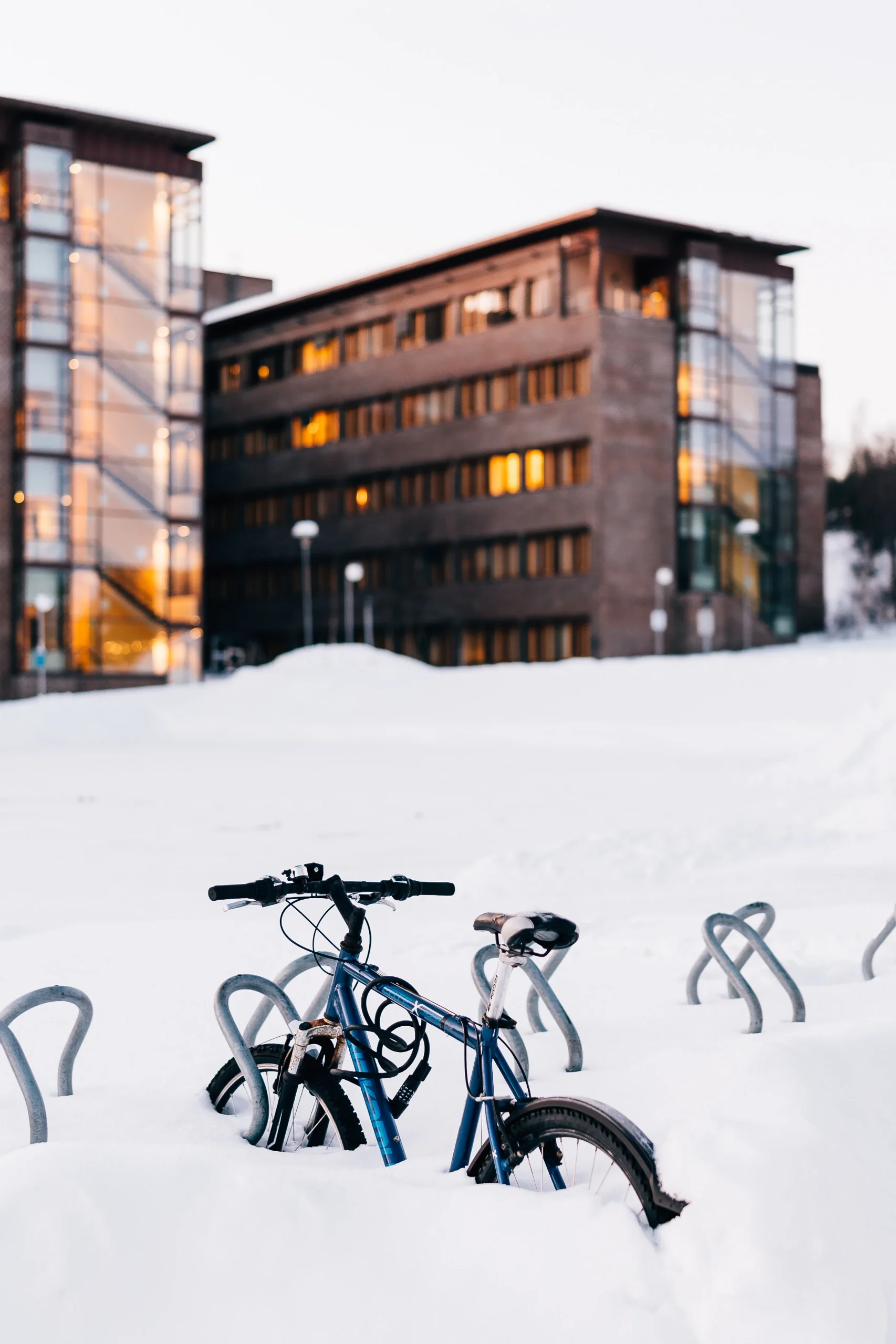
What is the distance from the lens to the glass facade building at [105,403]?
5350cm

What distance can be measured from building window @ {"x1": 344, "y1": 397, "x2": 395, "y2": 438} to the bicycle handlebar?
6602 cm

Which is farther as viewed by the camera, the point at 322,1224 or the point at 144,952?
the point at 144,952

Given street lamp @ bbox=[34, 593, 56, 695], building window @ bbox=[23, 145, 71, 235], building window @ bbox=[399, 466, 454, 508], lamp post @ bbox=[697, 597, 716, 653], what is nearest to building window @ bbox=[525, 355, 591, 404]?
building window @ bbox=[399, 466, 454, 508]

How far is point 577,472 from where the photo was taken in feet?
205

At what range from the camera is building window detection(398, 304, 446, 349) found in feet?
221

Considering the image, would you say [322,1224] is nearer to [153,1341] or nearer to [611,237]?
[153,1341]

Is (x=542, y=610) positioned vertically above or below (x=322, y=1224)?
above

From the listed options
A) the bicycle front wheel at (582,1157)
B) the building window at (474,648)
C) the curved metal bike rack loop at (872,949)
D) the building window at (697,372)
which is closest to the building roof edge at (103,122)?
the building window at (697,372)

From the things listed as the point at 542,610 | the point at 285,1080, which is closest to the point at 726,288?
the point at 542,610

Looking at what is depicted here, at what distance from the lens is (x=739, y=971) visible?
23.8 feet

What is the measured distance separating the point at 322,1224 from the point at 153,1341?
0.46 metres

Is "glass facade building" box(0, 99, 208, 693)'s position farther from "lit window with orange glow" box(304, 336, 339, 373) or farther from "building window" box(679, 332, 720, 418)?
"building window" box(679, 332, 720, 418)

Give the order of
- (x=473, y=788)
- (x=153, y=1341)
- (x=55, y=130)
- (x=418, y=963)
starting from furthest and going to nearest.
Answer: (x=55, y=130) → (x=473, y=788) → (x=418, y=963) → (x=153, y=1341)

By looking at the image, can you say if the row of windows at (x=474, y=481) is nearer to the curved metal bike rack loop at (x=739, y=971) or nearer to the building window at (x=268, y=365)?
the building window at (x=268, y=365)
